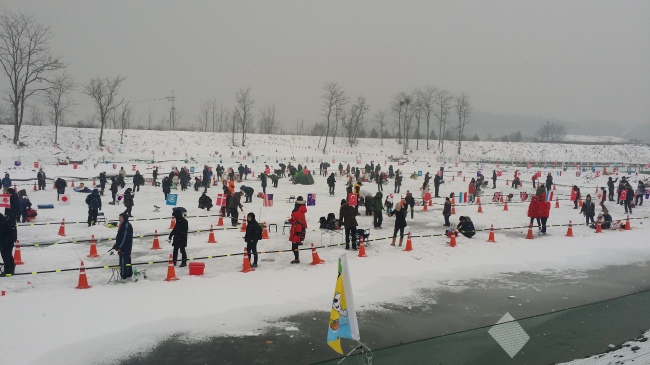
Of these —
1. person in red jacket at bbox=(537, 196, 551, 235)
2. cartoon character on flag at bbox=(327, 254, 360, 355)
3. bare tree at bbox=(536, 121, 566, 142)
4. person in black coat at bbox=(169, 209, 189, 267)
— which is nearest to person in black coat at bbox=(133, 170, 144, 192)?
person in black coat at bbox=(169, 209, 189, 267)

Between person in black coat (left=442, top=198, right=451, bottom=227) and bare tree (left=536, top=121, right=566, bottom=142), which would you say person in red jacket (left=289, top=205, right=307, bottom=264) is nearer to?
person in black coat (left=442, top=198, right=451, bottom=227)

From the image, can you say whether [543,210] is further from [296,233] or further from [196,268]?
[196,268]

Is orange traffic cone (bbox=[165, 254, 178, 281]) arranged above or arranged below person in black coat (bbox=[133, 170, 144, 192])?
below

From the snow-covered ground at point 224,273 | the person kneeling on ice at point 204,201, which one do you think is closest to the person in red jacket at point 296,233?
the snow-covered ground at point 224,273

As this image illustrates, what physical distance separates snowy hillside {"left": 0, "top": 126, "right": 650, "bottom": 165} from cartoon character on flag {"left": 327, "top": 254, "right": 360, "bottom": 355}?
158 ft

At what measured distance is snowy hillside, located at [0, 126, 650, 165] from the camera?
5325 cm

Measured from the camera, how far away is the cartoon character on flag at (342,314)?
6387 mm

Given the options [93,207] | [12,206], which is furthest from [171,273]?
[12,206]

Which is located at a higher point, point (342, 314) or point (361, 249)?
point (342, 314)

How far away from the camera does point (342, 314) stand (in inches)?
256

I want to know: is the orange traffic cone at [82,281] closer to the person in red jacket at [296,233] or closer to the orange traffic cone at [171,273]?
the orange traffic cone at [171,273]

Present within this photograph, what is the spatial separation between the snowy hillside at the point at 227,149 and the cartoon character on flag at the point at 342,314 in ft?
158

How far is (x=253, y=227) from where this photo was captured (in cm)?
1266

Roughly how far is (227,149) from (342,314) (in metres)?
65.4
